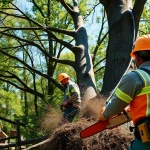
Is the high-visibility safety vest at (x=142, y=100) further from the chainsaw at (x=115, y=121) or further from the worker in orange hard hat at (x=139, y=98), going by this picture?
the chainsaw at (x=115, y=121)

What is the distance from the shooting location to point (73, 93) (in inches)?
334

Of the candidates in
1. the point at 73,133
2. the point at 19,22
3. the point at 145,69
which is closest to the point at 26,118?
the point at 19,22

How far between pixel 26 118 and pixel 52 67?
6.57 meters

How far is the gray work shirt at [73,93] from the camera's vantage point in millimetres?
8367

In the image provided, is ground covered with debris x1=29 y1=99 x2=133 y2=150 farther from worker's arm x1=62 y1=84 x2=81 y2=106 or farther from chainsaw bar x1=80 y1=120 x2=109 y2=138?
worker's arm x1=62 y1=84 x2=81 y2=106

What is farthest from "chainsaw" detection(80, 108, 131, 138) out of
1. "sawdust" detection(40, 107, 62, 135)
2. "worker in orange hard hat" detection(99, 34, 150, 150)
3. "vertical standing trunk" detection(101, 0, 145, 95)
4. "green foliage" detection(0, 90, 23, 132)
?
"green foliage" detection(0, 90, 23, 132)

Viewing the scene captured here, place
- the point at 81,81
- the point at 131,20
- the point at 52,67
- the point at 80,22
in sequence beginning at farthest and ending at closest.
A: the point at 52,67 → the point at 80,22 → the point at 81,81 → the point at 131,20

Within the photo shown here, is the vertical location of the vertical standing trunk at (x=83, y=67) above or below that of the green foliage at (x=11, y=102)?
below

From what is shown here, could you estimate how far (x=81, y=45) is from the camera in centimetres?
967

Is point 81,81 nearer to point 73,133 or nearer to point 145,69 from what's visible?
point 73,133

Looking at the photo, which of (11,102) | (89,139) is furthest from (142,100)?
(11,102)

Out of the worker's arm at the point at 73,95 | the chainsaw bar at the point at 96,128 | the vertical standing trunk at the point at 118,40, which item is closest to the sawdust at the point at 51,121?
the worker's arm at the point at 73,95

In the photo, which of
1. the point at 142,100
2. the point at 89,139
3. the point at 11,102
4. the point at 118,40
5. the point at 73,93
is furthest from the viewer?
the point at 11,102

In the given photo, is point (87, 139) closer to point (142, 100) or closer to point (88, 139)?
point (88, 139)
